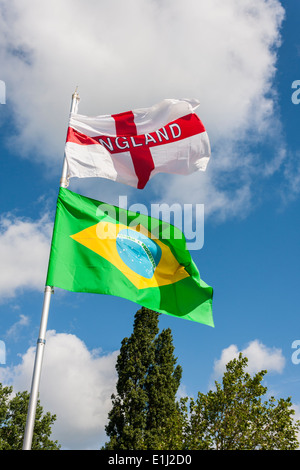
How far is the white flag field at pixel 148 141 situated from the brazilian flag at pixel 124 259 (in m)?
1.33

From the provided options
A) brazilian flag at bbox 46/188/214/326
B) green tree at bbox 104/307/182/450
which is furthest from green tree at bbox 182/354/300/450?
brazilian flag at bbox 46/188/214/326

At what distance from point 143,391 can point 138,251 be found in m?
23.6

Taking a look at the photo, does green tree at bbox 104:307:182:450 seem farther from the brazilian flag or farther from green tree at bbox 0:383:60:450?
the brazilian flag

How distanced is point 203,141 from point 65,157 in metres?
3.80

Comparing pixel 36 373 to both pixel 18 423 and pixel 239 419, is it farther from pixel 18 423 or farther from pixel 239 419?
pixel 18 423

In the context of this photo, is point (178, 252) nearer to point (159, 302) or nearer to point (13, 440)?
point (159, 302)

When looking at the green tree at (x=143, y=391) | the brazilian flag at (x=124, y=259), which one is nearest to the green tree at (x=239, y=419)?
the green tree at (x=143, y=391)

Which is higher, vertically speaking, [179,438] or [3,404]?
[3,404]

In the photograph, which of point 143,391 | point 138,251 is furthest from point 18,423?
point 138,251

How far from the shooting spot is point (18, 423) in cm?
3662

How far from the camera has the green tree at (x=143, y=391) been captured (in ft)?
99.7

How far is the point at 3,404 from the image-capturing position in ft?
123

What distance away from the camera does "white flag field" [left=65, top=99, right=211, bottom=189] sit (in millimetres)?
11648
